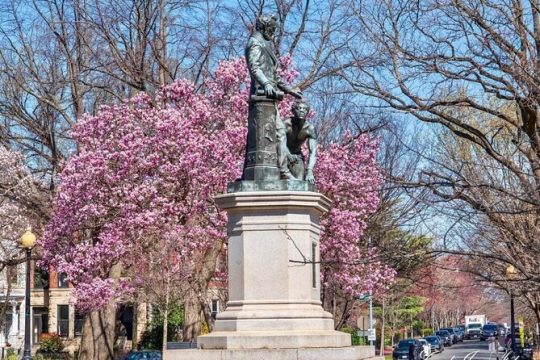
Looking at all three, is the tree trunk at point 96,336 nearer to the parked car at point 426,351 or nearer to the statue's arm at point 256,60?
the statue's arm at point 256,60

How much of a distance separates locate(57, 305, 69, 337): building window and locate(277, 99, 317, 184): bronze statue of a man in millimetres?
50374

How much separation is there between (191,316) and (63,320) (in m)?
35.0

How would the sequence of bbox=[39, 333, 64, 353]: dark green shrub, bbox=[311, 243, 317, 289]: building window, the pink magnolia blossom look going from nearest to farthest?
1. bbox=[311, 243, 317, 289]: building window
2. the pink magnolia blossom
3. bbox=[39, 333, 64, 353]: dark green shrub

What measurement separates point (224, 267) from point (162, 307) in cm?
274

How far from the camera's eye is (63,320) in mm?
65688

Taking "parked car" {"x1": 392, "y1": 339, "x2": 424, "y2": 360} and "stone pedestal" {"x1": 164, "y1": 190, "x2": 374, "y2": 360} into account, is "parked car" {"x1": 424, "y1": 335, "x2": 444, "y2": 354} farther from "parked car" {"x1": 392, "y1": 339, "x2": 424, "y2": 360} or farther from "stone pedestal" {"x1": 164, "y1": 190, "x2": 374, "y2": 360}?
"stone pedestal" {"x1": 164, "y1": 190, "x2": 374, "y2": 360}

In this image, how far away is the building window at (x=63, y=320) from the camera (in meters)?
65.1

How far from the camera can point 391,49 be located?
50.3 ft

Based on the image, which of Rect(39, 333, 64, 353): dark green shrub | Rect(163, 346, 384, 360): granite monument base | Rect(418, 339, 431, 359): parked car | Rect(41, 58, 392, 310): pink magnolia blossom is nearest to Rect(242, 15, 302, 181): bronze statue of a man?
Rect(163, 346, 384, 360): granite monument base

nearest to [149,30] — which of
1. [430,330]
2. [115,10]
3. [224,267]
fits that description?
[115,10]

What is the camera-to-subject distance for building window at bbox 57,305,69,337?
2564 inches

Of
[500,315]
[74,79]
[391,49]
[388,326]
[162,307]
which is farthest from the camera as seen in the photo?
[500,315]

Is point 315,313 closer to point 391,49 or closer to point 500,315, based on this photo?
point 391,49

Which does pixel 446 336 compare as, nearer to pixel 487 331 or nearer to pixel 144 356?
pixel 487 331
